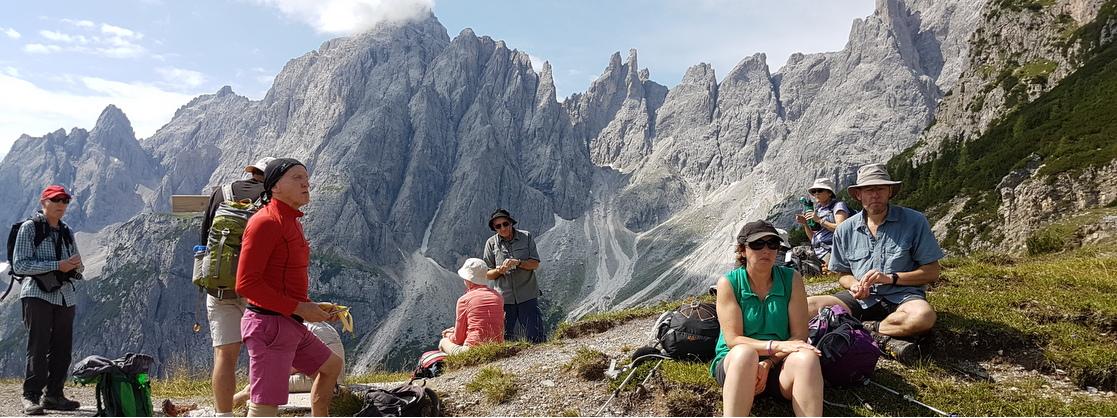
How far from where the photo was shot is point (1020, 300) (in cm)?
940

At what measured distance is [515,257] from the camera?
13.4m

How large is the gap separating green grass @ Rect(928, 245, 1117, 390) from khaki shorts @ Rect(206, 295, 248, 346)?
897 centimetres

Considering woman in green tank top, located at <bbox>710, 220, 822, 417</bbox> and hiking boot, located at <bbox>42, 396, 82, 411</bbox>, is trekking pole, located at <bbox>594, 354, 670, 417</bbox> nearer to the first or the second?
woman in green tank top, located at <bbox>710, 220, 822, 417</bbox>

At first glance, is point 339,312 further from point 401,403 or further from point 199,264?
point 401,403

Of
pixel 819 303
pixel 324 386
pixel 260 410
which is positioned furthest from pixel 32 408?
pixel 819 303

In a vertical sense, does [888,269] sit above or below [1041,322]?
above

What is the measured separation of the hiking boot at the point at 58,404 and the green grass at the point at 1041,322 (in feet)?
41.1

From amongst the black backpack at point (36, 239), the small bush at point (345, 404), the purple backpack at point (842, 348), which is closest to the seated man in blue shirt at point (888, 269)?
the purple backpack at point (842, 348)

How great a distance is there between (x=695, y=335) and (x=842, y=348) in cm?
192

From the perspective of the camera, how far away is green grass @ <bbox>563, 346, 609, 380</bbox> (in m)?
8.62

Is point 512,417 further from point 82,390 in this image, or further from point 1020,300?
point 82,390

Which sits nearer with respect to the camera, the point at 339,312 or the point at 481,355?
the point at 339,312

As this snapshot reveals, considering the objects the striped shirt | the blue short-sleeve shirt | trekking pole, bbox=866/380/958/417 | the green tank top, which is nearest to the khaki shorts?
the striped shirt

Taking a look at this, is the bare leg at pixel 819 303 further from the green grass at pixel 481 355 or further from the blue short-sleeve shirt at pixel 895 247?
the green grass at pixel 481 355
